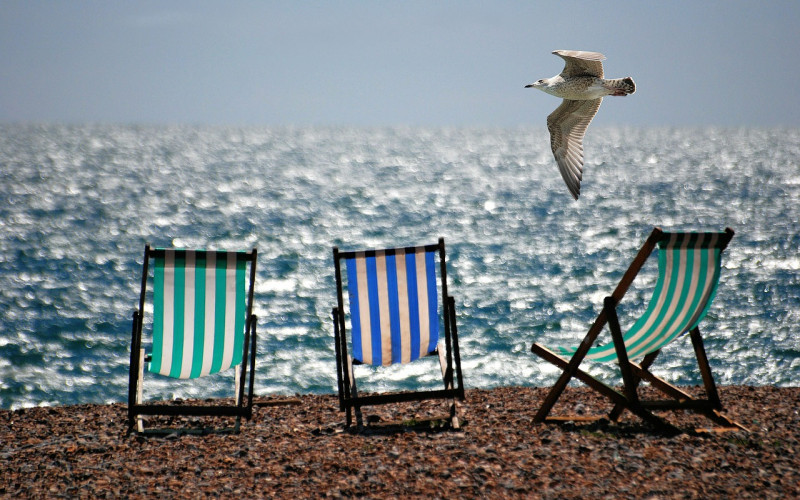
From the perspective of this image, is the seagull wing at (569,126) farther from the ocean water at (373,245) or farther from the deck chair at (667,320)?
the ocean water at (373,245)

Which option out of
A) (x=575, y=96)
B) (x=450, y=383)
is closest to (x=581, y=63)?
(x=575, y=96)

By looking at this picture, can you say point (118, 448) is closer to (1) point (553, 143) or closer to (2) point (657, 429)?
(2) point (657, 429)

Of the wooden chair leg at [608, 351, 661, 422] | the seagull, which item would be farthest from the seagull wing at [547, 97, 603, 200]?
the wooden chair leg at [608, 351, 661, 422]

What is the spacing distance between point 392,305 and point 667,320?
1.51 m

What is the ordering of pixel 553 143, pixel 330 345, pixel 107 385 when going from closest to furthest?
pixel 553 143 → pixel 107 385 → pixel 330 345

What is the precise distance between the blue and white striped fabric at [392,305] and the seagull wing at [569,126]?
7.90 ft

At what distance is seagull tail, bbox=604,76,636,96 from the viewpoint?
579cm

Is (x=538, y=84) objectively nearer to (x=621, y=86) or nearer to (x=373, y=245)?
(x=621, y=86)

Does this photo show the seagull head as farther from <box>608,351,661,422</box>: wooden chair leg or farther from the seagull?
<box>608,351,661,422</box>: wooden chair leg

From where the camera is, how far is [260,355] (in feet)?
46.8

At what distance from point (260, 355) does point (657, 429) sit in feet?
36.0

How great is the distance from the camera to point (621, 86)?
5.85 metres

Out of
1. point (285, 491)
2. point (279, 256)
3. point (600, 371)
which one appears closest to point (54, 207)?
point (279, 256)

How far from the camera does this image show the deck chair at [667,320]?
4035 mm
